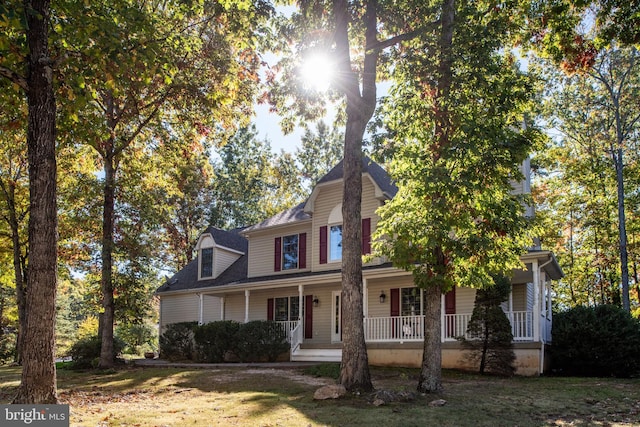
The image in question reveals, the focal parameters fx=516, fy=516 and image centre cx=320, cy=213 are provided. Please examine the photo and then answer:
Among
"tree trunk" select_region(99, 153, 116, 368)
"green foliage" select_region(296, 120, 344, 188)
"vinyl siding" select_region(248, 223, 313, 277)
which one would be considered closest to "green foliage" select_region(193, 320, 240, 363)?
"tree trunk" select_region(99, 153, 116, 368)

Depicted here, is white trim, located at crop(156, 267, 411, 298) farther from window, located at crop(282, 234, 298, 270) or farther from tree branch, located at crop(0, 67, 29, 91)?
tree branch, located at crop(0, 67, 29, 91)

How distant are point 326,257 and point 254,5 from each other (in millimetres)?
10000

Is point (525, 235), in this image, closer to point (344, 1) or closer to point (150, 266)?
point (344, 1)

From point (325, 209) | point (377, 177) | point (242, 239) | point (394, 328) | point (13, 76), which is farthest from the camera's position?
point (242, 239)

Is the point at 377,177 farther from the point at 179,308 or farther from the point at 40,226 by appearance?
the point at 40,226

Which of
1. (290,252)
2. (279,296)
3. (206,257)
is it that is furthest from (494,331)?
(206,257)

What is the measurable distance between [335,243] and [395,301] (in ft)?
10.0

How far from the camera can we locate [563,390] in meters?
10.2

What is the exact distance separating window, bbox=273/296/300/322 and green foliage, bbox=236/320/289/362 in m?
2.38

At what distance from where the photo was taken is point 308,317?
19.5 m

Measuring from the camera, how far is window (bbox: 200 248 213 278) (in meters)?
23.5

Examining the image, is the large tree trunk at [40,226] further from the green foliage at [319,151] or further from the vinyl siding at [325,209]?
the green foliage at [319,151]

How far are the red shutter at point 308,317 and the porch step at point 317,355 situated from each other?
56.5 inches

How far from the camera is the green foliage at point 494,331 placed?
13.2 meters
